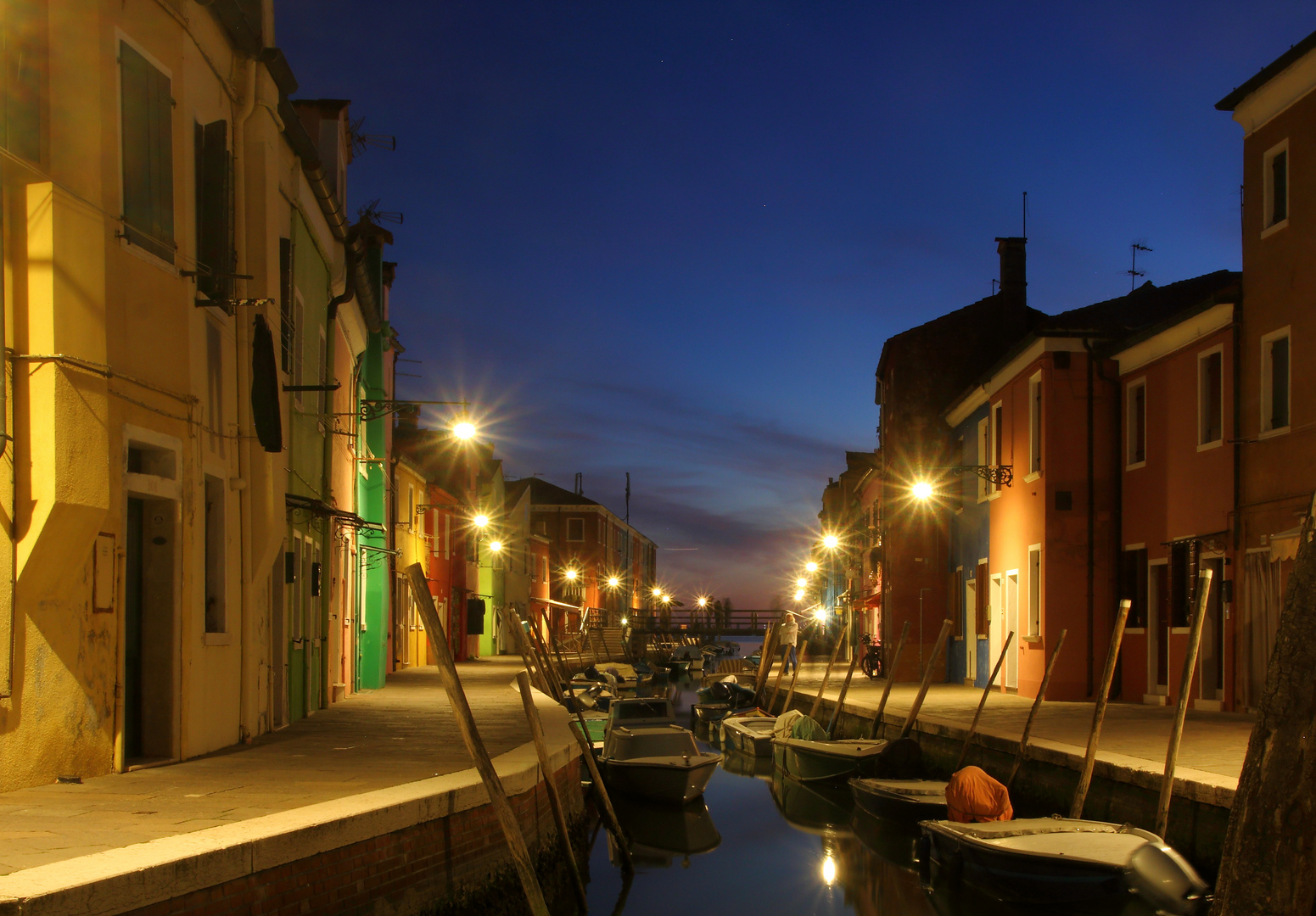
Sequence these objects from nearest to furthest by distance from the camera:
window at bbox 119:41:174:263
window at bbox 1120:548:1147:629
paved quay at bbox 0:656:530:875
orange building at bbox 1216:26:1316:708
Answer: paved quay at bbox 0:656:530:875
window at bbox 119:41:174:263
orange building at bbox 1216:26:1316:708
window at bbox 1120:548:1147:629

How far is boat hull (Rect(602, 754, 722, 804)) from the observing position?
1812 cm

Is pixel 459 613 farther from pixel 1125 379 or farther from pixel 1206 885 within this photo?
pixel 1206 885

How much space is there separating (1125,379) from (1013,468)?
3205 millimetres

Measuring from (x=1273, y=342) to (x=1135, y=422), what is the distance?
4.20m

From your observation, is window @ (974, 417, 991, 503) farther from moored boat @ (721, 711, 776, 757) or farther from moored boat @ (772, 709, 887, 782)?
moored boat @ (772, 709, 887, 782)

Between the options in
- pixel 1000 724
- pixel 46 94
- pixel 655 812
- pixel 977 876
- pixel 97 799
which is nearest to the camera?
pixel 97 799

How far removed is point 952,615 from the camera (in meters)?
28.8

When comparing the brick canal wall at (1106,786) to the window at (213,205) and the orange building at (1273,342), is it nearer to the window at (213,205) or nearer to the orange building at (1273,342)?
the orange building at (1273,342)

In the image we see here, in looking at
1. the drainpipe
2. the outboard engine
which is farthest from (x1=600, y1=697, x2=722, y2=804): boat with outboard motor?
the outboard engine

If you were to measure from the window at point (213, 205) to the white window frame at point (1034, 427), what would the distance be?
1459 cm

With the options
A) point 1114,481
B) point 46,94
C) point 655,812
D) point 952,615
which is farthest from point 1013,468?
point 46,94

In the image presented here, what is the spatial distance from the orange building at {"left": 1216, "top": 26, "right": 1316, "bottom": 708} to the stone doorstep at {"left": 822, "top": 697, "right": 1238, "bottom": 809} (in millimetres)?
3863

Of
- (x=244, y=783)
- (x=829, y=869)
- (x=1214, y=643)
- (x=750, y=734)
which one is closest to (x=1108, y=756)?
(x=829, y=869)

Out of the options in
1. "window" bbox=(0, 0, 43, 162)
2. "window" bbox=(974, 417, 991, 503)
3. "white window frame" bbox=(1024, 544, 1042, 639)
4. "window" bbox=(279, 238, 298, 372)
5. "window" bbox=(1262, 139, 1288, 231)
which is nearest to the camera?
"window" bbox=(0, 0, 43, 162)
